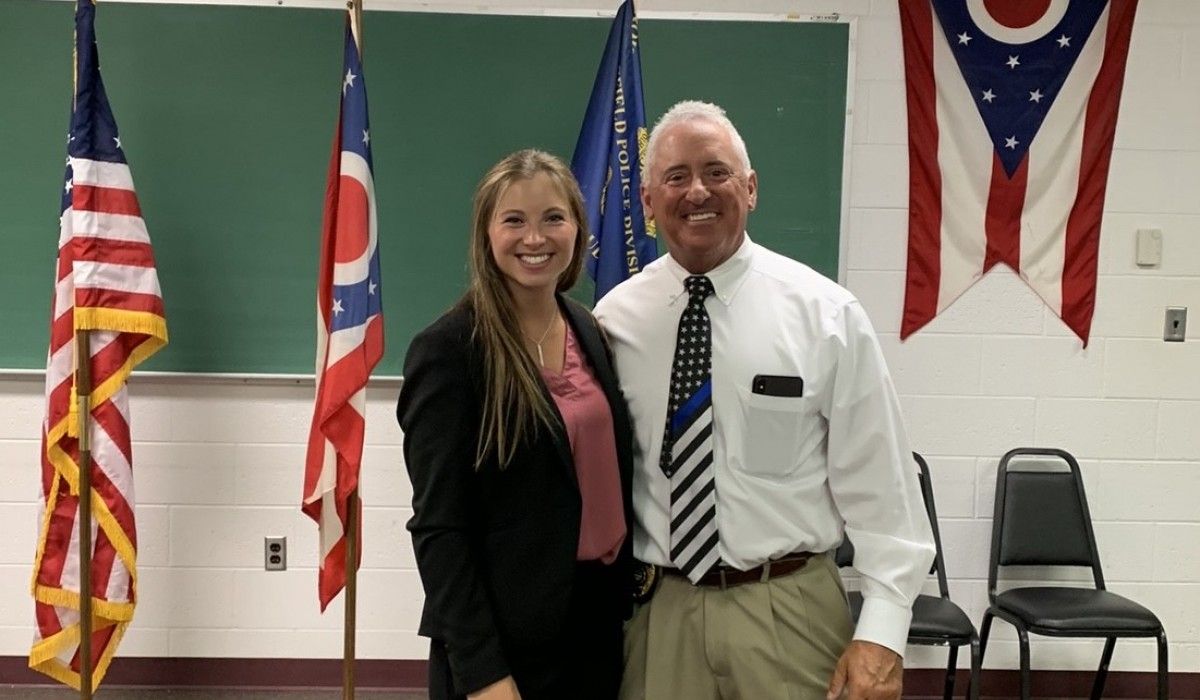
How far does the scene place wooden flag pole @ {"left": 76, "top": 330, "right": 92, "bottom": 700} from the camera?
2.68 m

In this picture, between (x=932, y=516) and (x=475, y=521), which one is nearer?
(x=475, y=521)

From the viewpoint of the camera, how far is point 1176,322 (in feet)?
10.4

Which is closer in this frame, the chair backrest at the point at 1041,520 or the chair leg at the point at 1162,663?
the chair leg at the point at 1162,663

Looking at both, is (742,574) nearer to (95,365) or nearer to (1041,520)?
(1041,520)

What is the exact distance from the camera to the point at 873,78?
3.09m

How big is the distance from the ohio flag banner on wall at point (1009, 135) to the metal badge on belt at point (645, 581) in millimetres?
1838

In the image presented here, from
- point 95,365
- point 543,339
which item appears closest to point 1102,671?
point 543,339

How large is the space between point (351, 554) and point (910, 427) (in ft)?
6.30

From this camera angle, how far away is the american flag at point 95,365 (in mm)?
2652

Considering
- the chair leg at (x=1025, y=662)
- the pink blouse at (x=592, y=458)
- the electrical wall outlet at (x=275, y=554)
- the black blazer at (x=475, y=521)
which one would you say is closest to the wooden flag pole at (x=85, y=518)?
the electrical wall outlet at (x=275, y=554)

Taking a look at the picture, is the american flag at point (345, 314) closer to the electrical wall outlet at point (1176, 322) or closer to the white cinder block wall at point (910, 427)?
the white cinder block wall at point (910, 427)

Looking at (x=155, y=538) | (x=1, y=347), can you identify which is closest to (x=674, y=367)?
(x=155, y=538)

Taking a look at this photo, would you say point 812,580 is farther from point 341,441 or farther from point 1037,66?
point 1037,66

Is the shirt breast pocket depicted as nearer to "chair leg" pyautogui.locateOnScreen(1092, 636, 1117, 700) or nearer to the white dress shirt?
the white dress shirt
